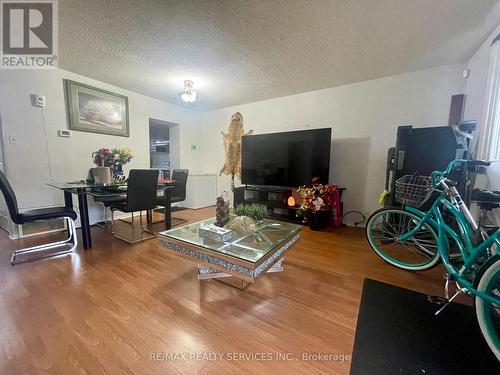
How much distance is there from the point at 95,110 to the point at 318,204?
3676mm

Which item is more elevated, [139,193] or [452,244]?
[139,193]

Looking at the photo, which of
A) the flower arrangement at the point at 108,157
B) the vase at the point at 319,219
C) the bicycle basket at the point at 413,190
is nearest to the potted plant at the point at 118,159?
the flower arrangement at the point at 108,157

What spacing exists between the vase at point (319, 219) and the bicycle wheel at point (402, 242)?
0.76 m

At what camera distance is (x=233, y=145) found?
14.2ft

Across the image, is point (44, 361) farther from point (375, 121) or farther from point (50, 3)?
point (375, 121)

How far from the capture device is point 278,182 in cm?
345

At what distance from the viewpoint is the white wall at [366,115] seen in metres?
2.53

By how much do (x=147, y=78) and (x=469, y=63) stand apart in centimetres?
415

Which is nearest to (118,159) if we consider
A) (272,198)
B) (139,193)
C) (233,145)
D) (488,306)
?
(139,193)

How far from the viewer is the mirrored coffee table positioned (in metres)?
1.21

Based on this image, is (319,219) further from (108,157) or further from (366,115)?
(108,157)

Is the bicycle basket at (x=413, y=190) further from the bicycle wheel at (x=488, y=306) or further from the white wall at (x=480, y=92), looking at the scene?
the bicycle wheel at (x=488, y=306)

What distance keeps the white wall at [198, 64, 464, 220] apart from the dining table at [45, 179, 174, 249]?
247 centimetres

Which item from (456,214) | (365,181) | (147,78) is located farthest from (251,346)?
(147,78)
